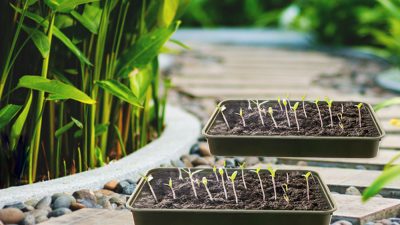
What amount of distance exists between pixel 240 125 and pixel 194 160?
1.28 m

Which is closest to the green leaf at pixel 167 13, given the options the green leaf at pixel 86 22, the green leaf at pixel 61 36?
the green leaf at pixel 86 22

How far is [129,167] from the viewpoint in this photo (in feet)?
9.37

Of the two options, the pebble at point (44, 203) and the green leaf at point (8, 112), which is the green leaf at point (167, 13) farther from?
the pebble at point (44, 203)

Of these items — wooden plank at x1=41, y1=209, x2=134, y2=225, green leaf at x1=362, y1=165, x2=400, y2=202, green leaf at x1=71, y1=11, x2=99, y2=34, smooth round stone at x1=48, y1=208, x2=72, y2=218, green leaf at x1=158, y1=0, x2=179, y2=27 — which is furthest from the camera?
green leaf at x1=158, y1=0, x2=179, y2=27

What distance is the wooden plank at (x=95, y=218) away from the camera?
2.31 metres

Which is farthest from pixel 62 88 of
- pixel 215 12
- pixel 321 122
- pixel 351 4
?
pixel 215 12

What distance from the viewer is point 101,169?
2.82 metres

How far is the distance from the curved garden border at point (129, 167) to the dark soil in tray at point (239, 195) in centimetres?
53

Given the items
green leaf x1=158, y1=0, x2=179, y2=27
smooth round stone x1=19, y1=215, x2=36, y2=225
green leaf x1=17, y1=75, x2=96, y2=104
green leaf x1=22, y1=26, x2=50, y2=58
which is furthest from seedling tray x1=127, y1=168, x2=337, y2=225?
green leaf x1=158, y1=0, x2=179, y2=27

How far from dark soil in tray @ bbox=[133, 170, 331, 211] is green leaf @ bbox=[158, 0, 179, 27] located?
42.4 inches

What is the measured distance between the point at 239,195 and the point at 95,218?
0.50 meters

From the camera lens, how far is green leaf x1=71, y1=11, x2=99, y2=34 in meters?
2.70

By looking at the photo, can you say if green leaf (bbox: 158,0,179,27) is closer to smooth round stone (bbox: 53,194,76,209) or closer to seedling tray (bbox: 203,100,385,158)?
smooth round stone (bbox: 53,194,76,209)

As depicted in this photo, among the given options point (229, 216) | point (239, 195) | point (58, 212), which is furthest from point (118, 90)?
point (229, 216)
